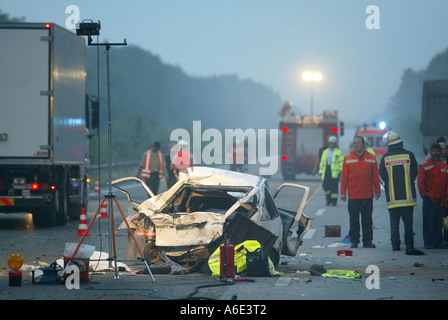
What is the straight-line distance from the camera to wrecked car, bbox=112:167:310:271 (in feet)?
36.7

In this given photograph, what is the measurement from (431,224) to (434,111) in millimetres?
13399

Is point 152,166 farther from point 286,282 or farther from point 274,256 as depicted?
point 286,282

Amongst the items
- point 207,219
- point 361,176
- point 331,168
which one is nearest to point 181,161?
point 331,168

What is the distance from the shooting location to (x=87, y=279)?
34.0 feet

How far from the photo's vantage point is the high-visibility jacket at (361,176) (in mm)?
14641

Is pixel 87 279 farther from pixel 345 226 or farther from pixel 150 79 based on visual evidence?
pixel 150 79

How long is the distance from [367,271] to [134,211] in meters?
3.14

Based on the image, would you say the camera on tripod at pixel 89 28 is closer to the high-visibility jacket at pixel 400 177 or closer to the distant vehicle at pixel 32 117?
the high-visibility jacket at pixel 400 177

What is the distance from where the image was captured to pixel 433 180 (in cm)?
1449

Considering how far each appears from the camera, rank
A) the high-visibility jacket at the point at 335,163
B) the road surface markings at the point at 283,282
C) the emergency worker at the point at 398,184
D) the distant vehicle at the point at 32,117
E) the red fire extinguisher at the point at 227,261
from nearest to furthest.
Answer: the road surface markings at the point at 283,282 < the red fire extinguisher at the point at 227,261 < the emergency worker at the point at 398,184 < the distant vehicle at the point at 32,117 < the high-visibility jacket at the point at 335,163

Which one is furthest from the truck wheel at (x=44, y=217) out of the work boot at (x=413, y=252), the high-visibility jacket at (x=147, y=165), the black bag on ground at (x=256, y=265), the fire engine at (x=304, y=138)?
the fire engine at (x=304, y=138)

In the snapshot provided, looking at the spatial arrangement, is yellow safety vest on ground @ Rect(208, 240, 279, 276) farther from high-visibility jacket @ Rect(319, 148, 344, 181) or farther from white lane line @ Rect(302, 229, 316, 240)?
high-visibility jacket @ Rect(319, 148, 344, 181)

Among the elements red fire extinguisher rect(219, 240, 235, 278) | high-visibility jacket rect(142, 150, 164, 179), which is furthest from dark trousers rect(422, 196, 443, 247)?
high-visibility jacket rect(142, 150, 164, 179)
